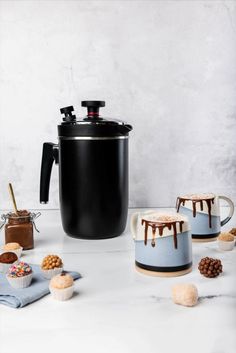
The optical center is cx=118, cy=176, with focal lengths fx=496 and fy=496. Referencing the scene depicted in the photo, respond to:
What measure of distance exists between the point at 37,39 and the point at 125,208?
1.81 ft

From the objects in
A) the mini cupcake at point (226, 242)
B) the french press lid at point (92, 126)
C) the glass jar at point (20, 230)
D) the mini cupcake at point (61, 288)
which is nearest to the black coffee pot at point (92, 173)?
the french press lid at point (92, 126)

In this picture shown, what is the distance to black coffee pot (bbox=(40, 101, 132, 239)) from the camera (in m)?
1.09

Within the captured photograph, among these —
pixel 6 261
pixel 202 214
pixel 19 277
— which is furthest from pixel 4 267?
pixel 202 214

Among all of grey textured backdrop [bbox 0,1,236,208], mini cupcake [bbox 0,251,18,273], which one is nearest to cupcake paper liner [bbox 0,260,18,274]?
mini cupcake [bbox 0,251,18,273]

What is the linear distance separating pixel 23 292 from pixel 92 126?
0.44m

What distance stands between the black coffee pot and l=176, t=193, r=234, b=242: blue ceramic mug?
16 centimetres

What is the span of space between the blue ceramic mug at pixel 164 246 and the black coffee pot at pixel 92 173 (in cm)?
25

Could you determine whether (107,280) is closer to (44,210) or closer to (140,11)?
(44,210)

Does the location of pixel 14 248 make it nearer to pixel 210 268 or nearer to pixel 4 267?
pixel 4 267

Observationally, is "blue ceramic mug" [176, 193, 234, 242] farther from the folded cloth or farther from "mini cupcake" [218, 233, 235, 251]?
the folded cloth

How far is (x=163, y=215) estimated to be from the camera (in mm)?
891

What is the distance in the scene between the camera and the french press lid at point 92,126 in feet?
3.54

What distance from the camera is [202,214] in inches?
40.9

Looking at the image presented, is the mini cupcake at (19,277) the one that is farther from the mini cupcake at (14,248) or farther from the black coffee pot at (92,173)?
the black coffee pot at (92,173)
